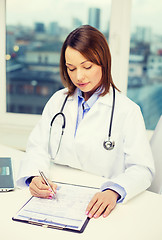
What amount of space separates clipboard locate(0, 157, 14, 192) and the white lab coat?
0.21ft

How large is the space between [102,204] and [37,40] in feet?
5.65

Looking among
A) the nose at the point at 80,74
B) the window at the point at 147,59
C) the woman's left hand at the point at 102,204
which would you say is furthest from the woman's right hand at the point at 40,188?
the window at the point at 147,59

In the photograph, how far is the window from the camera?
2197 millimetres

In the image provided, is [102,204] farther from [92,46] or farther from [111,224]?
[92,46]

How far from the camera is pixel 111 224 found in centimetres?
87

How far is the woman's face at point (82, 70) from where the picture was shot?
1165 mm

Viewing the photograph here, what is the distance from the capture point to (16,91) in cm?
255

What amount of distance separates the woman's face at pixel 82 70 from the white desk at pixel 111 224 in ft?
1.47

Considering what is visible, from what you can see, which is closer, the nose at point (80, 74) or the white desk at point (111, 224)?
the white desk at point (111, 224)

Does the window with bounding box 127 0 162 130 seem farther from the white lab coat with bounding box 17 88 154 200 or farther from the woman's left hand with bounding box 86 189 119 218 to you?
the woman's left hand with bounding box 86 189 119 218

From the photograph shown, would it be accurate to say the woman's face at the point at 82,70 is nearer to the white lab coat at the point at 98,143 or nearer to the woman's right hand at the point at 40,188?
the white lab coat at the point at 98,143

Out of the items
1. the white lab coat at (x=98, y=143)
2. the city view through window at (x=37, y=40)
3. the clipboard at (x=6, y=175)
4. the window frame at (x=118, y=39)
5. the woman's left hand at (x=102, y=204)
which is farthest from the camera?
the city view through window at (x=37, y=40)

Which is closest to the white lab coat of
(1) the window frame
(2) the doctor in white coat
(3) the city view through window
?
(2) the doctor in white coat

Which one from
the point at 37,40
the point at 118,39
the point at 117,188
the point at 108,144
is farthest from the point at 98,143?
the point at 37,40
